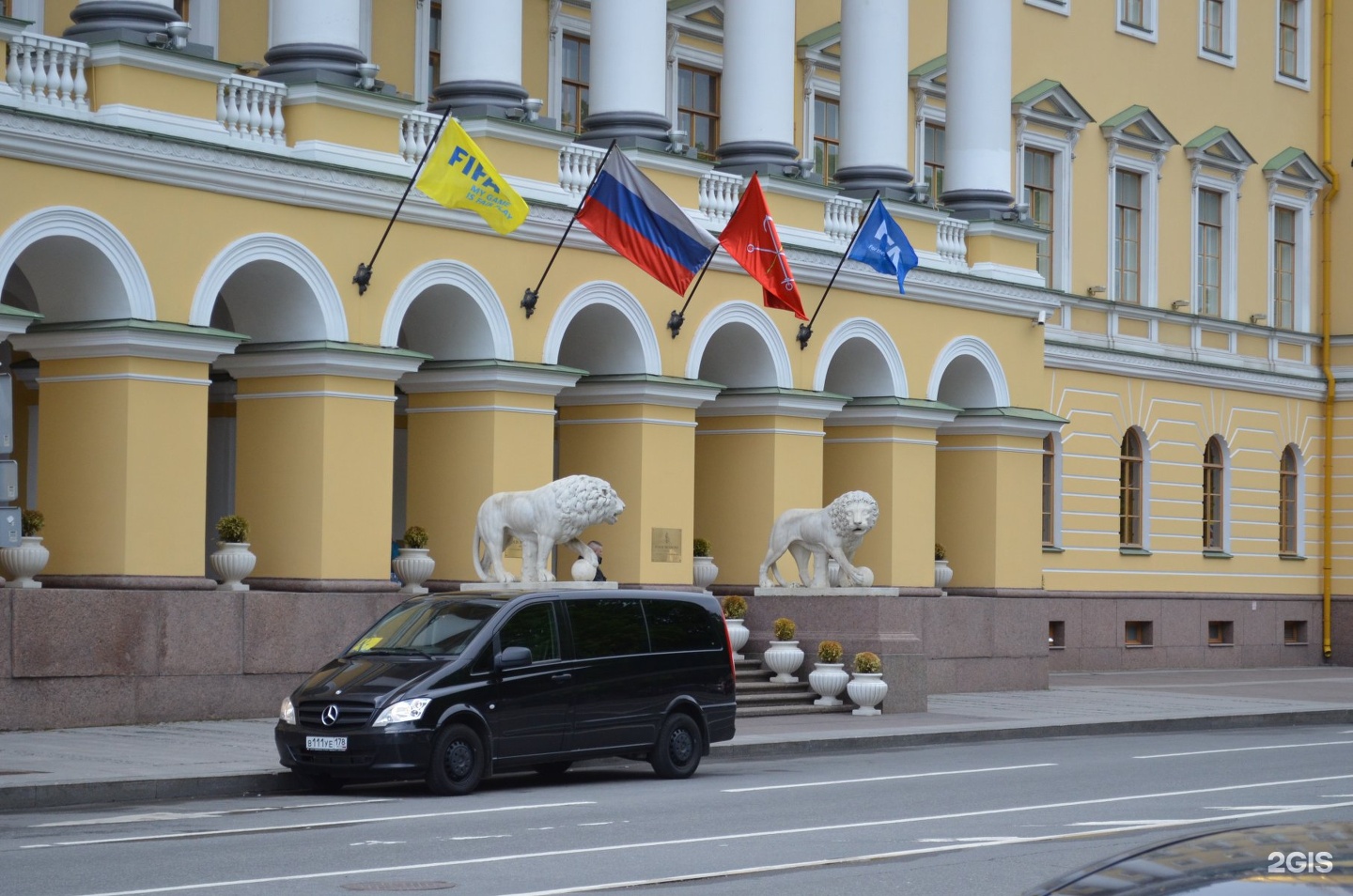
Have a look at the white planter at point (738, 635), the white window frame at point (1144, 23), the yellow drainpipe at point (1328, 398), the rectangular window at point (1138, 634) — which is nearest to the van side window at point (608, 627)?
the white planter at point (738, 635)

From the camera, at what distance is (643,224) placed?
2661 cm

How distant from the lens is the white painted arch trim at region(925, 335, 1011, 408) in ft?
110

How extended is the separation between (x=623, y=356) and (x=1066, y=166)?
15.3 meters

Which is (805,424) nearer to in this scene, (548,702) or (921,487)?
(921,487)

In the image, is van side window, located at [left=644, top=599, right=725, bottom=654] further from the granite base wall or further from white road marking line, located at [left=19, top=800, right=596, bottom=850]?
the granite base wall

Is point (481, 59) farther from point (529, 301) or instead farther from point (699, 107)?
point (699, 107)

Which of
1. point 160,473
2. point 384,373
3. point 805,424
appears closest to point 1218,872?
point 160,473

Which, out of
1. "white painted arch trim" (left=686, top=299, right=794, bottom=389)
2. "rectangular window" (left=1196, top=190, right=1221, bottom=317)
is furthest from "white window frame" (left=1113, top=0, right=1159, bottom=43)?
"white painted arch trim" (left=686, top=299, right=794, bottom=389)

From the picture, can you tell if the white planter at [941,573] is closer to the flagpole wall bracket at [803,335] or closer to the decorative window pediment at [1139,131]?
the flagpole wall bracket at [803,335]

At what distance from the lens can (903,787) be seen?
714 inches

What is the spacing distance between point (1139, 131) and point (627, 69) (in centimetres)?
1717

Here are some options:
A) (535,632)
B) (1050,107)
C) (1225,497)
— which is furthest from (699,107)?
(535,632)

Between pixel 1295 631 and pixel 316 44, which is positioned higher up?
pixel 316 44

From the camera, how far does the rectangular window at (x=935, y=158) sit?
3934 cm
